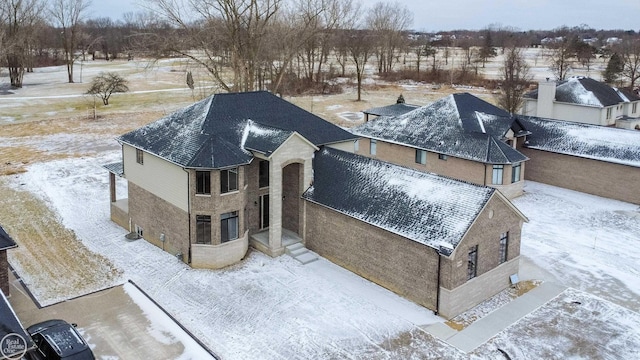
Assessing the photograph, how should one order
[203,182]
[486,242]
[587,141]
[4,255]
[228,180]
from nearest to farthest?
1. [4,255]
2. [486,242]
3. [203,182]
4. [228,180]
5. [587,141]

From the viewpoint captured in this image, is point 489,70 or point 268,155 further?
point 489,70

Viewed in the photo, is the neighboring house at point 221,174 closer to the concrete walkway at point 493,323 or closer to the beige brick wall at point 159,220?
the beige brick wall at point 159,220

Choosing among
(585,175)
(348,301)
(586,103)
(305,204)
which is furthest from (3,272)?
(586,103)

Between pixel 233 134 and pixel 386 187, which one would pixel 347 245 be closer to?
pixel 386 187

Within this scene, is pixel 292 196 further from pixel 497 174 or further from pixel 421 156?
pixel 497 174

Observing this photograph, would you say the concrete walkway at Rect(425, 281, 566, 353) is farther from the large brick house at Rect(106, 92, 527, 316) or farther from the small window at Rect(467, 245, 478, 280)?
the small window at Rect(467, 245, 478, 280)

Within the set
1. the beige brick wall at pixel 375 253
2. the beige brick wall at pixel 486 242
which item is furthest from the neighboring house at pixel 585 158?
the beige brick wall at pixel 375 253

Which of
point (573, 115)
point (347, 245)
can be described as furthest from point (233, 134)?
point (573, 115)
